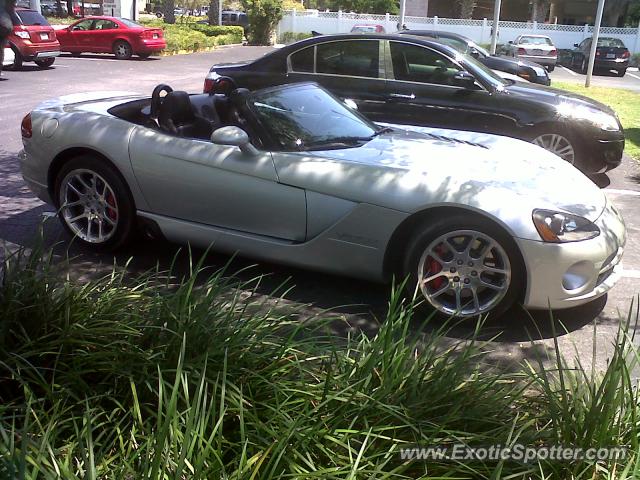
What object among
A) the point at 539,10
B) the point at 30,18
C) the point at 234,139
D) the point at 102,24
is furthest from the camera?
the point at 539,10

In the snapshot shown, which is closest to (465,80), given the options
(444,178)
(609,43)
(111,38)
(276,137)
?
(276,137)

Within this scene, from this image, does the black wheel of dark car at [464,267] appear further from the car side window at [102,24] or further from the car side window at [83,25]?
the car side window at [83,25]

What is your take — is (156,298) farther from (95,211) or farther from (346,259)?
(95,211)

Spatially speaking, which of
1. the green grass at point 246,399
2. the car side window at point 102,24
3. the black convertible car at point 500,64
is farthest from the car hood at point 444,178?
the car side window at point 102,24

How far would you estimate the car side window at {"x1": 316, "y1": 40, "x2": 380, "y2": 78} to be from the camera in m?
7.86

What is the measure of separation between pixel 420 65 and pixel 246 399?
5879 millimetres

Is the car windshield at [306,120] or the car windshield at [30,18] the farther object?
the car windshield at [30,18]

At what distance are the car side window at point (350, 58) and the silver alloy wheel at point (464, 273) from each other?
172 inches

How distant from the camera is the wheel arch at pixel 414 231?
12.6 ft

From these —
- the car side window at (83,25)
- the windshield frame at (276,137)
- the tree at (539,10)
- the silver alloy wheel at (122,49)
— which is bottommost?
the silver alloy wheel at (122,49)

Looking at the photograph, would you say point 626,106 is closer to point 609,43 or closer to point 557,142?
point 557,142

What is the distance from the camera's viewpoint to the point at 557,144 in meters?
7.45

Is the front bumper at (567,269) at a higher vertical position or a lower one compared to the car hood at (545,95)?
lower

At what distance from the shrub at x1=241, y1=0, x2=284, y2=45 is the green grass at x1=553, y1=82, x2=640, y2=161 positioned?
69.6 feet
